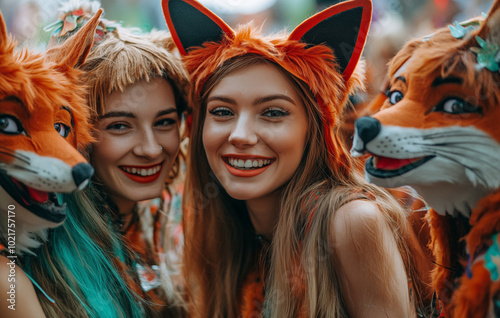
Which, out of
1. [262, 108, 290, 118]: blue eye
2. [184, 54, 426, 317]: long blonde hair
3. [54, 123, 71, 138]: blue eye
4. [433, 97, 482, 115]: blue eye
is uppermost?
[433, 97, 482, 115]: blue eye

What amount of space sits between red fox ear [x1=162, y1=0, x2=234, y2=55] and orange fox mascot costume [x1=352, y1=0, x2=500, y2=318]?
0.63 meters

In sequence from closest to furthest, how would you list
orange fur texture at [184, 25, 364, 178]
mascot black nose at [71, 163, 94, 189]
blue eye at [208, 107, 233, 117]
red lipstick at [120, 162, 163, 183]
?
mascot black nose at [71, 163, 94, 189]
orange fur texture at [184, 25, 364, 178]
blue eye at [208, 107, 233, 117]
red lipstick at [120, 162, 163, 183]

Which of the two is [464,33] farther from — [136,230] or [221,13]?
[136,230]

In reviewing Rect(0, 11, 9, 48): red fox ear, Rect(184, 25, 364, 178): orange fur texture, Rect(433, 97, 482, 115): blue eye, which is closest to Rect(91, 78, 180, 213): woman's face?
Rect(184, 25, 364, 178): orange fur texture

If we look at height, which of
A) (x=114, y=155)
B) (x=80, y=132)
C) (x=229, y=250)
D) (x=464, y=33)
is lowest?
(x=229, y=250)

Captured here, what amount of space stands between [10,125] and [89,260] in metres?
0.51

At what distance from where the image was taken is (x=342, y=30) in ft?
4.75

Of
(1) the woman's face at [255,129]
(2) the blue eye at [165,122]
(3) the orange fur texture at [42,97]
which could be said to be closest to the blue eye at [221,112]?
(1) the woman's face at [255,129]

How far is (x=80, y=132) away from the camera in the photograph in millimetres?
1419


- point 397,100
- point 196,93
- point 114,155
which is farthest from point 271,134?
point 114,155

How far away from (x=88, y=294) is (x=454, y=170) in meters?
1.10

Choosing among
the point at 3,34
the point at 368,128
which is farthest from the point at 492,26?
the point at 3,34

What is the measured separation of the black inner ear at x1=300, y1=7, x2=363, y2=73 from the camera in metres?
1.43

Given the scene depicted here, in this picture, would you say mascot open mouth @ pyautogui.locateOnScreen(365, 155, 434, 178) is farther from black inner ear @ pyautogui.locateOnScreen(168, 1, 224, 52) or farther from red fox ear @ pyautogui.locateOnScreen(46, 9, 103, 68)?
red fox ear @ pyautogui.locateOnScreen(46, 9, 103, 68)
